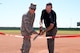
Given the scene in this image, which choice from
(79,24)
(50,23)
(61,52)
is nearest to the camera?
(50,23)

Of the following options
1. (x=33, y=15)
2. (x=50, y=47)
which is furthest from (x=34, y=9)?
(x=50, y=47)

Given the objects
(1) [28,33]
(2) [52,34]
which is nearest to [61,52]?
(2) [52,34]

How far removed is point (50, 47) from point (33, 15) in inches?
85.5

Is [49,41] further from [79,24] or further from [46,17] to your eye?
[79,24]

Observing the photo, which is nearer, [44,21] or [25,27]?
[25,27]

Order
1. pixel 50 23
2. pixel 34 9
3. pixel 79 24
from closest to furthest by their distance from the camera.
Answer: pixel 34 9
pixel 50 23
pixel 79 24

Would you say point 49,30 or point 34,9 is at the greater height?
point 34,9

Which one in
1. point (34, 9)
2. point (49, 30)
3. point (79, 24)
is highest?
point (34, 9)

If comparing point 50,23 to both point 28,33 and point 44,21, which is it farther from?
point 28,33

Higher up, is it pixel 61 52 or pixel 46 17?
pixel 46 17

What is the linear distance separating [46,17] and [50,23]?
39 centimetres

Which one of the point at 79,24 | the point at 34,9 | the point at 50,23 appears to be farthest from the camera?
the point at 79,24

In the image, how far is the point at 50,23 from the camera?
1050cm

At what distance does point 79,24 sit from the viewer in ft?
341
